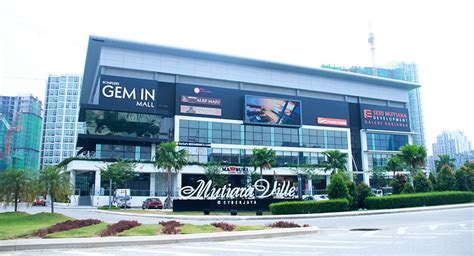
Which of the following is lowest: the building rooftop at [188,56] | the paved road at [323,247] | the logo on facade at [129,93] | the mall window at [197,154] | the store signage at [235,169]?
the paved road at [323,247]

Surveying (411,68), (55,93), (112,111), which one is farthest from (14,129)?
(411,68)

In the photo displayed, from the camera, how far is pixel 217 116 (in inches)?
2945

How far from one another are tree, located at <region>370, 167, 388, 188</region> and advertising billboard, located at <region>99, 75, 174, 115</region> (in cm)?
4644

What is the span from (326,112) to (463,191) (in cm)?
4442

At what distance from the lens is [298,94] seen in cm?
8694

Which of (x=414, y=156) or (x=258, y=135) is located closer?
(x=414, y=156)

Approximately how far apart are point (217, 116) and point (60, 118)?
3868 inches

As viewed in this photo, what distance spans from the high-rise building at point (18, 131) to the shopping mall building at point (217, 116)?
691 cm

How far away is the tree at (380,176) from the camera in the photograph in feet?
285

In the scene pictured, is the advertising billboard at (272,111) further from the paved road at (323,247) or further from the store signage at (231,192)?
the paved road at (323,247)

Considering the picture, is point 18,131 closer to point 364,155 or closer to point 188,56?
point 188,56

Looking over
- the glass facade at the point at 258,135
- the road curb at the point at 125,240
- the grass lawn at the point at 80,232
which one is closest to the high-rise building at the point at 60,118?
the glass facade at the point at 258,135

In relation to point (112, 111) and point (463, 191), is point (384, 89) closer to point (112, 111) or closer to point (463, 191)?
point (463, 191)

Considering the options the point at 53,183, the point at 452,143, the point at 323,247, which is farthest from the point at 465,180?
the point at 452,143
